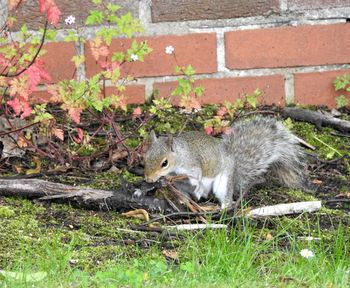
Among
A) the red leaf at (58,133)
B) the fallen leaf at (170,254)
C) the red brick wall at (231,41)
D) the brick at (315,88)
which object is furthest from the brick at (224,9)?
the fallen leaf at (170,254)

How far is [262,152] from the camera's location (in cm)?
407

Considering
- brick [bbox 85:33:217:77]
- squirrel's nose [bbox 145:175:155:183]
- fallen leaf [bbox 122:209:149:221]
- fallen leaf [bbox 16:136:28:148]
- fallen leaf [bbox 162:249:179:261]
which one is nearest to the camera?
fallen leaf [bbox 162:249:179:261]

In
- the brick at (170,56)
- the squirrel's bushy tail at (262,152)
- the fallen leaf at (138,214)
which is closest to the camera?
the fallen leaf at (138,214)

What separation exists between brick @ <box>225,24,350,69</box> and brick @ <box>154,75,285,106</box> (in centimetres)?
7

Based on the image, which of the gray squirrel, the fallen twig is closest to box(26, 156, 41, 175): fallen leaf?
the gray squirrel

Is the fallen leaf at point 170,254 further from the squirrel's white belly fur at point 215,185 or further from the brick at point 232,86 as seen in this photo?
the brick at point 232,86

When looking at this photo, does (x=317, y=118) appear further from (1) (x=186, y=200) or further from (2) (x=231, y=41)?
(1) (x=186, y=200)

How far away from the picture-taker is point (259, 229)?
333 centimetres

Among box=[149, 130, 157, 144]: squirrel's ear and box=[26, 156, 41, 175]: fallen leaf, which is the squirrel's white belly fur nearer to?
box=[149, 130, 157, 144]: squirrel's ear

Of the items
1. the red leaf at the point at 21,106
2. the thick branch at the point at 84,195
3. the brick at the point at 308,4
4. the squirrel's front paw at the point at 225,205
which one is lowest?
the squirrel's front paw at the point at 225,205

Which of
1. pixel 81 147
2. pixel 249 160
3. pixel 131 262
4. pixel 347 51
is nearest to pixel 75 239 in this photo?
pixel 131 262

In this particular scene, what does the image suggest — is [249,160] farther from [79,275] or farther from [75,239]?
[79,275]

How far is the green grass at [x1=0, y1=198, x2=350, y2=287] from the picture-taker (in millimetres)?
2588

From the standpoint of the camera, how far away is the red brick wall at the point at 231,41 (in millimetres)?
4305
